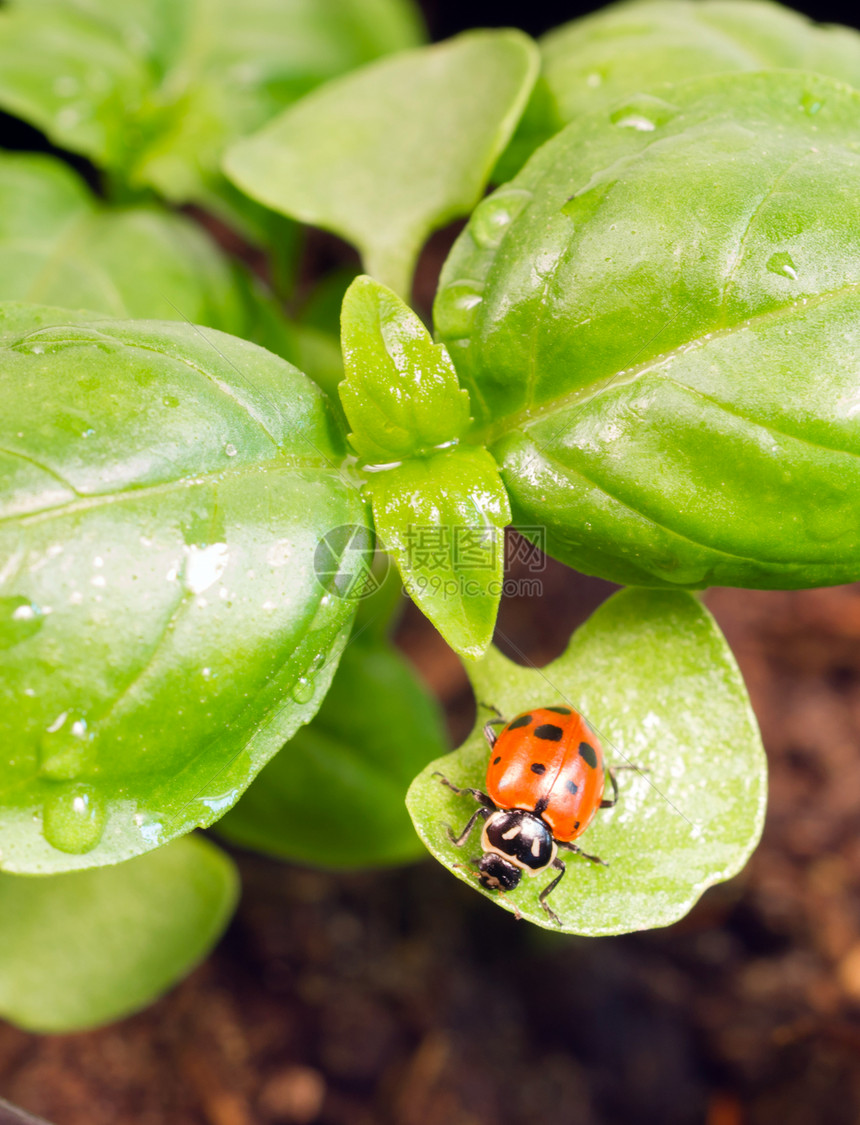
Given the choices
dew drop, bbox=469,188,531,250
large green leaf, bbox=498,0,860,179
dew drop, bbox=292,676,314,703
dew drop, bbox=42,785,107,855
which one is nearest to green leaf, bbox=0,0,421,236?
large green leaf, bbox=498,0,860,179

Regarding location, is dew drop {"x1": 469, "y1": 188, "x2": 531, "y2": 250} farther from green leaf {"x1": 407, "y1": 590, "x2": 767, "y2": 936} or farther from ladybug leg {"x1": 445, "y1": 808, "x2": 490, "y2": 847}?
ladybug leg {"x1": 445, "y1": 808, "x2": 490, "y2": 847}

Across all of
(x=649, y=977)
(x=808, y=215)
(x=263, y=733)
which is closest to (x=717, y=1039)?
(x=649, y=977)

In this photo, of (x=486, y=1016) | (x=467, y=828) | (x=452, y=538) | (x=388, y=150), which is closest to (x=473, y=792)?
(x=467, y=828)

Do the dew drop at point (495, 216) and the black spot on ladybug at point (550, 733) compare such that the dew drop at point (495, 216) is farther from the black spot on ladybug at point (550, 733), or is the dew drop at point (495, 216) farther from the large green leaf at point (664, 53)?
the black spot on ladybug at point (550, 733)

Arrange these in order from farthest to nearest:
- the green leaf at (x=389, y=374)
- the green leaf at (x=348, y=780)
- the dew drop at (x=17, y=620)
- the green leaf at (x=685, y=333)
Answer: the green leaf at (x=348, y=780), the green leaf at (x=389, y=374), the green leaf at (x=685, y=333), the dew drop at (x=17, y=620)

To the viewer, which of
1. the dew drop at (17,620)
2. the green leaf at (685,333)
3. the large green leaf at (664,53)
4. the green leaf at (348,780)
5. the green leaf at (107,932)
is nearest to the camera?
the dew drop at (17,620)

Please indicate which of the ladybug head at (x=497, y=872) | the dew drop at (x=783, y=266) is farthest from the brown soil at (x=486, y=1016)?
the dew drop at (x=783, y=266)

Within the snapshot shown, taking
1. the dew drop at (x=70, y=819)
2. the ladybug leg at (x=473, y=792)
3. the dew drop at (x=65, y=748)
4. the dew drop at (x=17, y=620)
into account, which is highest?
the dew drop at (x=17, y=620)

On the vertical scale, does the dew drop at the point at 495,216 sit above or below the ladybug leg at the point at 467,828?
above

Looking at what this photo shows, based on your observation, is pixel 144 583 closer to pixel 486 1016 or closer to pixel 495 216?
pixel 495 216
